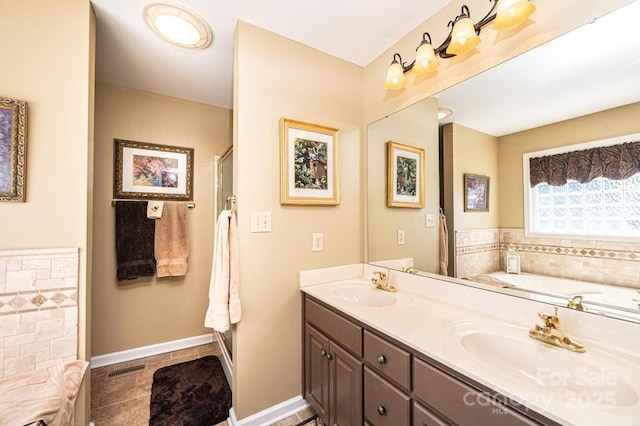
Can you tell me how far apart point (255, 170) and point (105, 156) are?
163cm

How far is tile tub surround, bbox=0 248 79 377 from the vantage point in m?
1.18

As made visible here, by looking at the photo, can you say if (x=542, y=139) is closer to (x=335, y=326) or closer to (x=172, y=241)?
(x=335, y=326)

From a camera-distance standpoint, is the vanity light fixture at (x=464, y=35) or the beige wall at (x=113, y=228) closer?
the vanity light fixture at (x=464, y=35)

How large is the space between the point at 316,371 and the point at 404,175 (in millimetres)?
1424

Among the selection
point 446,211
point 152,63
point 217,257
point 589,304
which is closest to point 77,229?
point 217,257

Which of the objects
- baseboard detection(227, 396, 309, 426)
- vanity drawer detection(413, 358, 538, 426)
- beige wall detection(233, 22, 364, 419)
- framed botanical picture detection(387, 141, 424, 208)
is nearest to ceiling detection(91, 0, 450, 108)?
beige wall detection(233, 22, 364, 419)

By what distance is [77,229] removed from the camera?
1.31 meters

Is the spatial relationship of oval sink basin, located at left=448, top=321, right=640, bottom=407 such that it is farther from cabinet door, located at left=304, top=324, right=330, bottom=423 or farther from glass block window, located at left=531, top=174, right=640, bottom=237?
cabinet door, located at left=304, top=324, right=330, bottom=423

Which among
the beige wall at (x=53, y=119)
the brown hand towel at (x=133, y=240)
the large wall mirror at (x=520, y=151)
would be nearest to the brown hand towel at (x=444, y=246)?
the large wall mirror at (x=520, y=151)

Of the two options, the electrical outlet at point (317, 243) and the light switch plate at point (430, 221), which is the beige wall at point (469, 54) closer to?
the light switch plate at point (430, 221)

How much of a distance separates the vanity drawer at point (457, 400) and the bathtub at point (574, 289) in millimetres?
640

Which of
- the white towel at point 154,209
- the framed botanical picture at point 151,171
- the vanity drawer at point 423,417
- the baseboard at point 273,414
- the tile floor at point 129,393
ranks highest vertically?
the framed botanical picture at point 151,171

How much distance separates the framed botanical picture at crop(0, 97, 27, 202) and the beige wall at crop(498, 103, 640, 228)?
7.81 feet

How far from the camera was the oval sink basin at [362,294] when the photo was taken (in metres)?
1.58
